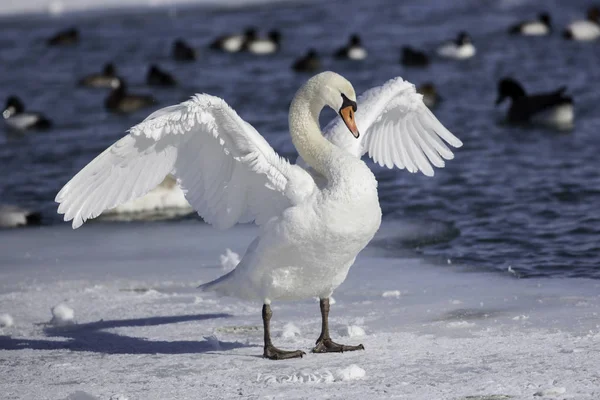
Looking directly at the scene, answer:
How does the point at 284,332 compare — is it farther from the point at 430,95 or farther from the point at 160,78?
the point at 160,78

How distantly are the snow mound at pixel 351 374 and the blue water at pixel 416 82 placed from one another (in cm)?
316

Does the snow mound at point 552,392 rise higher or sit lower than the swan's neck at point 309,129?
lower

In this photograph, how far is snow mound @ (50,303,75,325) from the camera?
24.2ft

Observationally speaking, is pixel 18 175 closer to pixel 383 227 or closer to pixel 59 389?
pixel 383 227

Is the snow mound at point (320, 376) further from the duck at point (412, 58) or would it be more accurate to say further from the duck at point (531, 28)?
the duck at point (531, 28)

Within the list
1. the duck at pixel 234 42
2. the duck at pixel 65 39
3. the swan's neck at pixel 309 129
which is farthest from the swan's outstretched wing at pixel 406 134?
the duck at pixel 65 39

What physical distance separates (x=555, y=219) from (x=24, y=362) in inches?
225

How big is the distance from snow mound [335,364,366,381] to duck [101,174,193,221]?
234 inches

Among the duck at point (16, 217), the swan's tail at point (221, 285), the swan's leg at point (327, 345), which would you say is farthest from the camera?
the duck at point (16, 217)

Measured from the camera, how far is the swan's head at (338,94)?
255 inches

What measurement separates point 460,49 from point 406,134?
13.6 meters

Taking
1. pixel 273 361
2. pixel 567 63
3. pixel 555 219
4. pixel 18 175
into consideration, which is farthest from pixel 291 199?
pixel 567 63

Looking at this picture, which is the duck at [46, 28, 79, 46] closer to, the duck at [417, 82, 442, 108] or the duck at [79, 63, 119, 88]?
the duck at [79, 63, 119, 88]

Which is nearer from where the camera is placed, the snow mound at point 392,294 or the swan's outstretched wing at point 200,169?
the swan's outstretched wing at point 200,169
